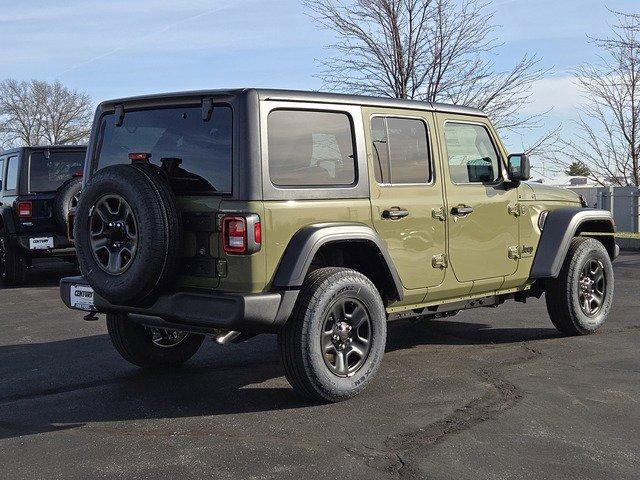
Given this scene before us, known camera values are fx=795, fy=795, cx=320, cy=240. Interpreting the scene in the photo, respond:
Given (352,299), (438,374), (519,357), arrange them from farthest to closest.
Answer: (519,357), (438,374), (352,299)

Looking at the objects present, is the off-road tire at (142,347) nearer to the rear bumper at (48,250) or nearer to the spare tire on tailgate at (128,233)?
the spare tire on tailgate at (128,233)

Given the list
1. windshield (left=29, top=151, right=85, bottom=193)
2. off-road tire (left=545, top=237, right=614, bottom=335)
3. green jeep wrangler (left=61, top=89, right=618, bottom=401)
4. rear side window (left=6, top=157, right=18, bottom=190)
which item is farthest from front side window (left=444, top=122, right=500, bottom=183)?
rear side window (left=6, top=157, right=18, bottom=190)

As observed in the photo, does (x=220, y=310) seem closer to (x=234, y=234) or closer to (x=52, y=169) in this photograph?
(x=234, y=234)

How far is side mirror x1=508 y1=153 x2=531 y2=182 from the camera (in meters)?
6.30

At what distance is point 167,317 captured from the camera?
4.77m

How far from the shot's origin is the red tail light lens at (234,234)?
4.50m

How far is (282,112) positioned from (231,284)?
3.60 feet

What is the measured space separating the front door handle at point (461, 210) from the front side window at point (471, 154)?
0.21 metres

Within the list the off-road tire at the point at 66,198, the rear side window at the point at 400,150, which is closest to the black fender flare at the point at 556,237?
the rear side window at the point at 400,150

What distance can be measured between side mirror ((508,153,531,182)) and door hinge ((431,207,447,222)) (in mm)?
950

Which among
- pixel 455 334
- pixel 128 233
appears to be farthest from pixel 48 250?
pixel 128 233

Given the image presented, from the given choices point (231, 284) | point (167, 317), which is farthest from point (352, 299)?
point (167, 317)

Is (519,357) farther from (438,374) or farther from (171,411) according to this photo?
(171,411)

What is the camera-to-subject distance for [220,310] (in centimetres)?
450
